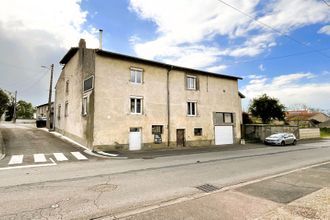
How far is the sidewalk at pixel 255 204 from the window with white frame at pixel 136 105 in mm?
13147

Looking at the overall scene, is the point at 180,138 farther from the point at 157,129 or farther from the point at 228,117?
the point at 228,117

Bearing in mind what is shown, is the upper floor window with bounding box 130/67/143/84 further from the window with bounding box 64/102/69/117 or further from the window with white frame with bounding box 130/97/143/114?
the window with bounding box 64/102/69/117

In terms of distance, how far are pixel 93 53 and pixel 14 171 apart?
11.0 meters

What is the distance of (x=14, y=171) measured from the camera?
9.82 m

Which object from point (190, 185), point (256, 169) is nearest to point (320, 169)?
point (256, 169)

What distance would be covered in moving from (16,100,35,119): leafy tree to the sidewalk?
77.2 meters

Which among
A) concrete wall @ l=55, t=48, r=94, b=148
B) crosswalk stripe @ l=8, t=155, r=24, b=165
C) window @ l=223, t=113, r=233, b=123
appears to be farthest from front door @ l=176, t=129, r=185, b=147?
crosswalk stripe @ l=8, t=155, r=24, b=165

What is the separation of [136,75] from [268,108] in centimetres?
2781

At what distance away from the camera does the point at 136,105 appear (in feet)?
64.0

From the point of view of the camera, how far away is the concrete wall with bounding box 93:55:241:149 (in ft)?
58.1

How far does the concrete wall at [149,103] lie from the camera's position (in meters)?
17.7

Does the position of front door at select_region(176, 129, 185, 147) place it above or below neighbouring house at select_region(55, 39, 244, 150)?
below

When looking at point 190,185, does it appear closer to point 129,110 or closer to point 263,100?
point 129,110

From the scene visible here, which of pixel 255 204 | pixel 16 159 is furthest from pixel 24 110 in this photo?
pixel 255 204
